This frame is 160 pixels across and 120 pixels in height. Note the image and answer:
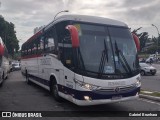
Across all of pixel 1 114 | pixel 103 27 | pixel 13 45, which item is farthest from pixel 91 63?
pixel 13 45

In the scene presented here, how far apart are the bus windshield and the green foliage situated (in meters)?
75.7

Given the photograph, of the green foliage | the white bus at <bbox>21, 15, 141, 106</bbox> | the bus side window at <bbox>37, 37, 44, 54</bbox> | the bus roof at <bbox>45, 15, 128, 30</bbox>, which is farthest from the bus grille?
the green foliage

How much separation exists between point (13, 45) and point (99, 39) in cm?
8465

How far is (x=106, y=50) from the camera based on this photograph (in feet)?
32.0

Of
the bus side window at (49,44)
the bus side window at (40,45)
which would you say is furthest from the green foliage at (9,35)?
the bus side window at (49,44)

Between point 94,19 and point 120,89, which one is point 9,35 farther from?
point 120,89

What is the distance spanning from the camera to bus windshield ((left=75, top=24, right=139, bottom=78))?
31.2ft

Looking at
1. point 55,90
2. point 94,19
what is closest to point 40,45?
point 55,90

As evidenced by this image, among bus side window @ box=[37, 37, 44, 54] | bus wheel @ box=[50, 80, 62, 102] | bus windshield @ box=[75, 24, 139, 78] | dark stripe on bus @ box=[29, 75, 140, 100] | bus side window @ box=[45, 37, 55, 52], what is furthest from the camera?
bus side window @ box=[37, 37, 44, 54]

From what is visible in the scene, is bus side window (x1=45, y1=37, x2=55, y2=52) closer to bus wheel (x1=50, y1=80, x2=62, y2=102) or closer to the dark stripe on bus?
bus wheel (x1=50, y1=80, x2=62, y2=102)

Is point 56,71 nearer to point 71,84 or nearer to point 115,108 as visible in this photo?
point 71,84

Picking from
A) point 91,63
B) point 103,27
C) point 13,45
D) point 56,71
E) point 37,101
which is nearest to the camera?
point 91,63

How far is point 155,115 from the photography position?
31.2ft

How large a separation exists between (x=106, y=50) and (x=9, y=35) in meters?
85.2
